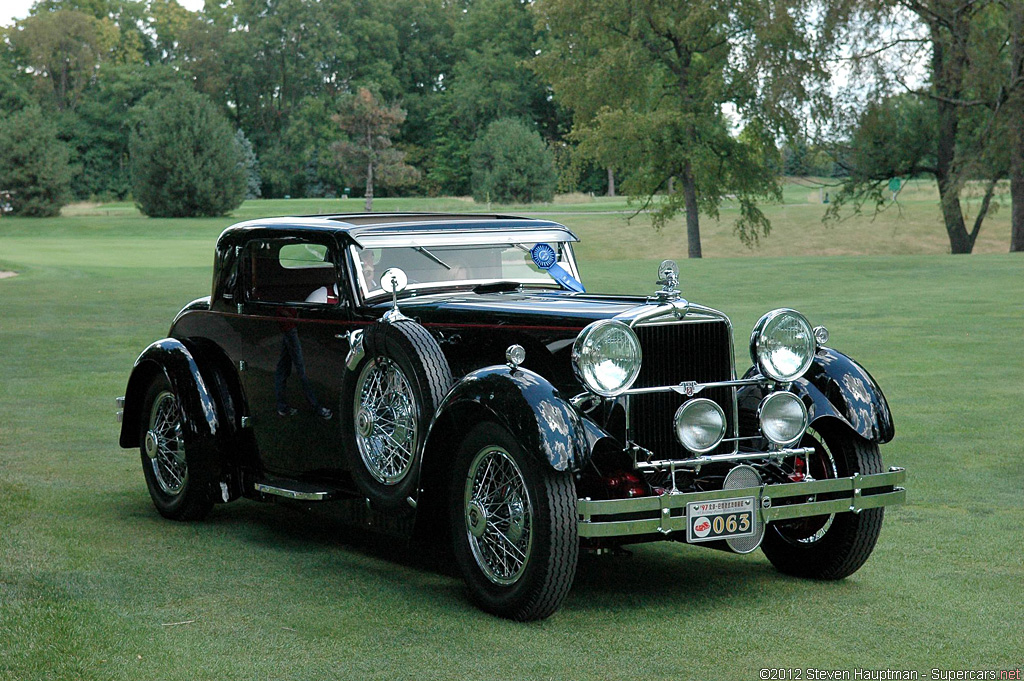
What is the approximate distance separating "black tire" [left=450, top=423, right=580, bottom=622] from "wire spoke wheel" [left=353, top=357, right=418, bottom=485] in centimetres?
44

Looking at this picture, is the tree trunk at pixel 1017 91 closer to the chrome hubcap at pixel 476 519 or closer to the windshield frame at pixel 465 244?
the windshield frame at pixel 465 244

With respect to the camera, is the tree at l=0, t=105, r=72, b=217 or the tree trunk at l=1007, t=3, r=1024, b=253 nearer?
the tree trunk at l=1007, t=3, r=1024, b=253

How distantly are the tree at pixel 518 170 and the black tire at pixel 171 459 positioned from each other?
62.2 meters

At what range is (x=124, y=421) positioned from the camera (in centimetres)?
780

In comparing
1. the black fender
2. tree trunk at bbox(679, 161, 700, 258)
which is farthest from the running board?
tree trunk at bbox(679, 161, 700, 258)

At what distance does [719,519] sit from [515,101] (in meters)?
80.8

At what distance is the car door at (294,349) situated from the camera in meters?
6.54

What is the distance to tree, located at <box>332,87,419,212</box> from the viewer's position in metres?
77.3

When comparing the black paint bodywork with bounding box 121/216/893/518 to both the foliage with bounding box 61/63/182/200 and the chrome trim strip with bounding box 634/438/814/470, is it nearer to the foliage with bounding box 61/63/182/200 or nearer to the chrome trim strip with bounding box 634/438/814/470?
the chrome trim strip with bounding box 634/438/814/470

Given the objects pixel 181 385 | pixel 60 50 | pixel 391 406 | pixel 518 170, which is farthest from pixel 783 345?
pixel 60 50

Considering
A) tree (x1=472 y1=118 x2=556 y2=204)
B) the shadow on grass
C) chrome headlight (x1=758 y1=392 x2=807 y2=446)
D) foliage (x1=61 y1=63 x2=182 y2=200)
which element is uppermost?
foliage (x1=61 y1=63 x2=182 y2=200)

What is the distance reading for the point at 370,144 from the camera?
259 ft

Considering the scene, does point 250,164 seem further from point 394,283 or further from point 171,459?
point 394,283

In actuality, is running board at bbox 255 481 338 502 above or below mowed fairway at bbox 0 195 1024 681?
above
